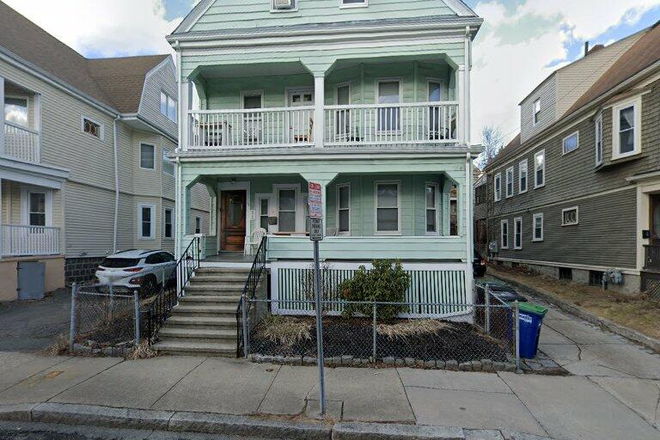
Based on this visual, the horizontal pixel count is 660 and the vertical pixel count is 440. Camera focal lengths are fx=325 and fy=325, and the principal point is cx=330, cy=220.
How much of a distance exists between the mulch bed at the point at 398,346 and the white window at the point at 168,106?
15.2 meters

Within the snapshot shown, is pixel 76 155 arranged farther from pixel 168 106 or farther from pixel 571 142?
pixel 571 142

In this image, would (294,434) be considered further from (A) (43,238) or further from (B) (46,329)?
(A) (43,238)

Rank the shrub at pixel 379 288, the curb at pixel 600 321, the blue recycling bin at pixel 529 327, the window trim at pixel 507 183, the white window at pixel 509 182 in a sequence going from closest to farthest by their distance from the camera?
1. the blue recycling bin at pixel 529 327
2. the curb at pixel 600 321
3. the shrub at pixel 379 288
4. the window trim at pixel 507 183
5. the white window at pixel 509 182

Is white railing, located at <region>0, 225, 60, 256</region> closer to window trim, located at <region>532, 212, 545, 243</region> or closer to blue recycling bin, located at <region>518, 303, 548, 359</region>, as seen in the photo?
blue recycling bin, located at <region>518, 303, 548, 359</region>

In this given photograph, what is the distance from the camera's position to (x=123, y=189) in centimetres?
1492

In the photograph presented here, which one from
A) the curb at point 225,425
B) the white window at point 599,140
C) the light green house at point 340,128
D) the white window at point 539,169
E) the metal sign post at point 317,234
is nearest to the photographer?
the curb at point 225,425

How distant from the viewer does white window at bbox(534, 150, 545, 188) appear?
50.8 feet

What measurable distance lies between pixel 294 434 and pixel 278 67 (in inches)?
343

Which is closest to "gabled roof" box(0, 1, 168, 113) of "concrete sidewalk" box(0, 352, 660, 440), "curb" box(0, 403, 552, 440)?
"concrete sidewalk" box(0, 352, 660, 440)

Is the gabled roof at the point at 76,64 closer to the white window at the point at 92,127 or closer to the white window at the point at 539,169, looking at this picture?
the white window at the point at 92,127

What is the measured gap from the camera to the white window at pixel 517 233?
17766 millimetres

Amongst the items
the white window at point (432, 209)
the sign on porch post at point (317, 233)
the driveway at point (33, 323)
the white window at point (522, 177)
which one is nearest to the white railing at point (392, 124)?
the white window at point (432, 209)

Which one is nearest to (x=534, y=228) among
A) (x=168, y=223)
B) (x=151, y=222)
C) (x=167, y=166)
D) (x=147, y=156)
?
(x=168, y=223)

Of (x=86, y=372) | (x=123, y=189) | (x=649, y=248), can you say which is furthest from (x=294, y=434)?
Answer: (x=123, y=189)
